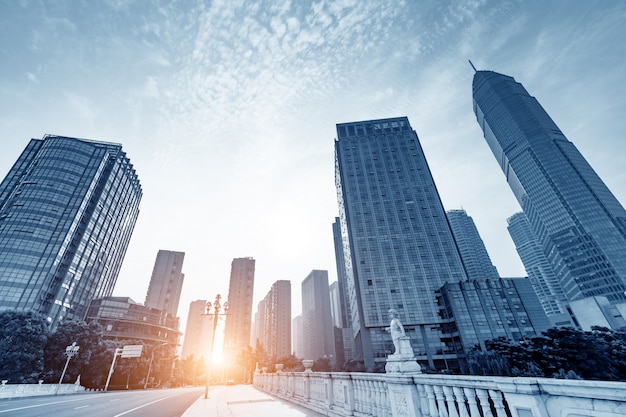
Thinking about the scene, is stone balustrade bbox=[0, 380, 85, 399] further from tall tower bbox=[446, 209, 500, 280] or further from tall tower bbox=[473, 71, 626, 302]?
tall tower bbox=[446, 209, 500, 280]

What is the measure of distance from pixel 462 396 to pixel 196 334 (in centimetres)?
16766

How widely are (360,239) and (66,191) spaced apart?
75.8 metres

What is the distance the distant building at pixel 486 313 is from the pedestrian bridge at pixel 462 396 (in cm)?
6047

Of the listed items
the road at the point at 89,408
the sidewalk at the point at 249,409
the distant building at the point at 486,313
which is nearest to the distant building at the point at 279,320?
the distant building at the point at 486,313

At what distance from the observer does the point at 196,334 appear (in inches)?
5615

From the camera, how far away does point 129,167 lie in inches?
3590

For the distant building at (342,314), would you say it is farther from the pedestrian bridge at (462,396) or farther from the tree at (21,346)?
the pedestrian bridge at (462,396)

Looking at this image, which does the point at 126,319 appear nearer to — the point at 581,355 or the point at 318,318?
the point at 318,318

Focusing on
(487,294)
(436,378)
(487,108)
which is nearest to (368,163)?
(487,294)

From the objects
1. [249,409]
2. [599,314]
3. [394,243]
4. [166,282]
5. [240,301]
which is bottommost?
[249,409]

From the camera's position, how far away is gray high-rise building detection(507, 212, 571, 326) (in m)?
149

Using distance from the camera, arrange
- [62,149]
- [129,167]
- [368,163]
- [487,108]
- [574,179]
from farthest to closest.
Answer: [487,108] → [574,179] → [129,167] → [368,163] → [62,149]

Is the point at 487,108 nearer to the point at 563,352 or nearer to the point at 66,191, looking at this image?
the point at 563,352

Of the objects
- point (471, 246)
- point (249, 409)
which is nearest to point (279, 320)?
point (471, 246)
